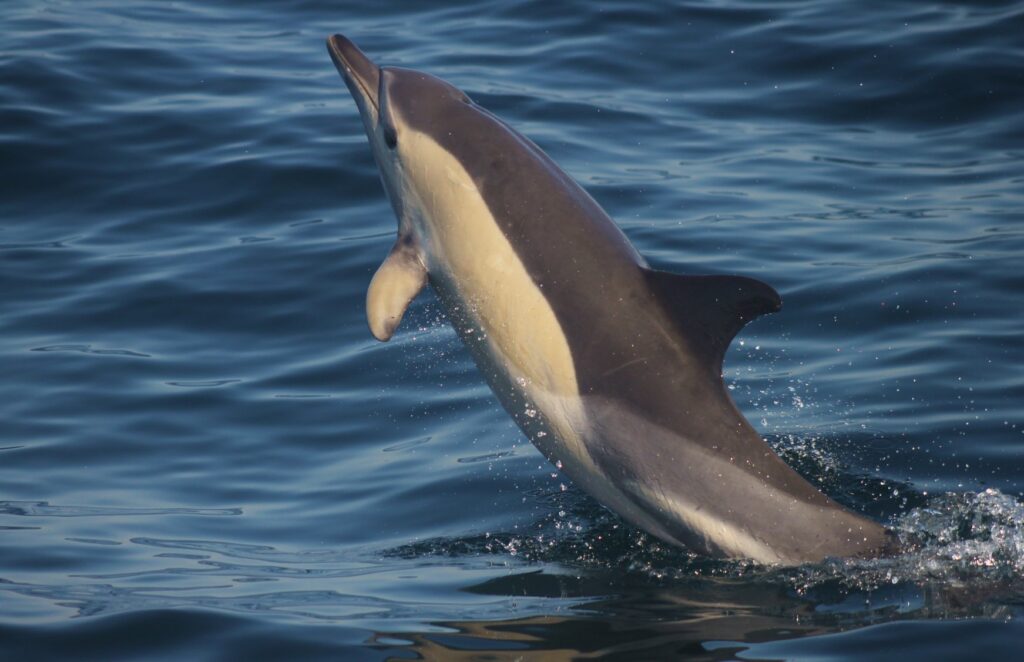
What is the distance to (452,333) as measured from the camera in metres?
9.55

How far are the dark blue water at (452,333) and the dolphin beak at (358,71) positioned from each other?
2.03 metres

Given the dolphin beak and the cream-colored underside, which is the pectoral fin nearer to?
the cream-colored underside

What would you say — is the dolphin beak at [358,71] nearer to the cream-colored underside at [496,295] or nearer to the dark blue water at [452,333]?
the cream-colored underside at [496,295]

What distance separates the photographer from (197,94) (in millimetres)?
14102

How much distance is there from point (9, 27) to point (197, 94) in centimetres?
310

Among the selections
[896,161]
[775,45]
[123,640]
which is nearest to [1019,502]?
[123,640]

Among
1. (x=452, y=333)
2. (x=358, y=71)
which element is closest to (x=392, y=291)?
(x=358, y=71)

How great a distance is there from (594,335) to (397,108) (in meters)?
1.54

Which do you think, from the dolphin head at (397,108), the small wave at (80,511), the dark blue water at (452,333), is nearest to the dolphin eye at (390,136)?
the dolphin head at (397,108)

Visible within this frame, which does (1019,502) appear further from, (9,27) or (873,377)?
(9,27)

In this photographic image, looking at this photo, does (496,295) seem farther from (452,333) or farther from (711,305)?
(452,333)

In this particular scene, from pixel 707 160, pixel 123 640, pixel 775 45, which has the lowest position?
pixel 123 640

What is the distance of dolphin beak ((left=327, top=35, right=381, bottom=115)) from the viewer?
263 inches

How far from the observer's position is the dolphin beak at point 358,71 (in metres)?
6.67
